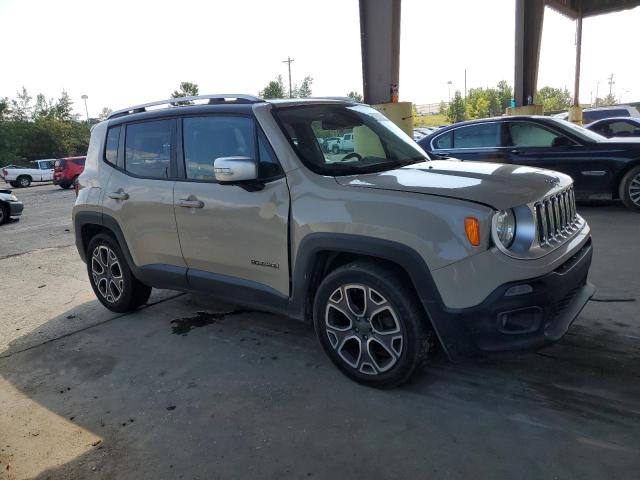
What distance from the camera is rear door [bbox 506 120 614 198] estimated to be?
812 cm

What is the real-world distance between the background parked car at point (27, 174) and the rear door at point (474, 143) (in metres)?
29.7

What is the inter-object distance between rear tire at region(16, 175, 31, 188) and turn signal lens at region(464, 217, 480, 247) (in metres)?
34.1

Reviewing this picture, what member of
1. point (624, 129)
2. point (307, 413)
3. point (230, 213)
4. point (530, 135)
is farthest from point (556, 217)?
point (624, 129)

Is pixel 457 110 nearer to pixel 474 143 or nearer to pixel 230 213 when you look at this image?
pixel 474 143

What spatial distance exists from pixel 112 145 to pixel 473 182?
3368 millimetres

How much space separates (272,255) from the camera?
11.5 ft

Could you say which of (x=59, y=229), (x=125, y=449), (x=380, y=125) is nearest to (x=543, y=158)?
(x=380, y=125)

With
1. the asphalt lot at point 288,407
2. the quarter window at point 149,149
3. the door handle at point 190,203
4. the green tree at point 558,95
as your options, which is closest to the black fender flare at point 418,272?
the asphalt lot at point 288,407

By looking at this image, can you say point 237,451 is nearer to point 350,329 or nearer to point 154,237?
point 350,329

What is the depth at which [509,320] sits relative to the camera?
2.74 metres

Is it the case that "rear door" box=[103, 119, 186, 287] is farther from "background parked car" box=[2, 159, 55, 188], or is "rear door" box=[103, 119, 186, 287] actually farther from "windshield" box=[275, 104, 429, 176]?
"background parked car" box=[2, 159, 55, 188]

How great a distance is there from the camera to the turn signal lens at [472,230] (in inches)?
105

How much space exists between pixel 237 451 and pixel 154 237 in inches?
87.4

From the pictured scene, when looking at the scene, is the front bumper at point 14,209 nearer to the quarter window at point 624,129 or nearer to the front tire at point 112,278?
the front tire at point 112,278
